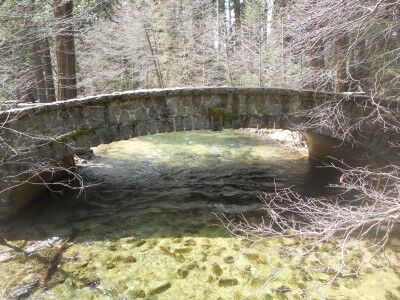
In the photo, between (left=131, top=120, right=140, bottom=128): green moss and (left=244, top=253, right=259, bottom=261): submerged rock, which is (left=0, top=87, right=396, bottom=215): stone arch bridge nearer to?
(left=131, top=120, right=140, bottom=128): green moss

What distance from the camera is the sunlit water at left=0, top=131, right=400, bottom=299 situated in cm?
505

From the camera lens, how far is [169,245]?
245 inches

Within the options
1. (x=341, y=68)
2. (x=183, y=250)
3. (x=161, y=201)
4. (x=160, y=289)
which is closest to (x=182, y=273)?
(x=160, y=289)

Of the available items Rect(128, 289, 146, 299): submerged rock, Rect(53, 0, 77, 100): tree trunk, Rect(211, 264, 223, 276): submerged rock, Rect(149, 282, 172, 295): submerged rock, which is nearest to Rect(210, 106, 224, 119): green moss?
Rect(211, 264, 223, 276): submerged rock

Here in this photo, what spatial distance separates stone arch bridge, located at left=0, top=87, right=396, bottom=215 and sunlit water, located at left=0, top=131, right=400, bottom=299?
44.2 inches

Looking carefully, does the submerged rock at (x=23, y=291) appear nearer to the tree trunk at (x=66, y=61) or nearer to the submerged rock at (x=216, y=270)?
the submerged rock at (x=216, y=270)

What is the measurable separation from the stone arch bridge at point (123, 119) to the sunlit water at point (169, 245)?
1.12m

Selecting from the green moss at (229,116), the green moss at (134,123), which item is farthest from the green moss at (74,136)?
the green moss at (229,116)

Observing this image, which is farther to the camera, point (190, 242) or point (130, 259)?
point (190, 242)

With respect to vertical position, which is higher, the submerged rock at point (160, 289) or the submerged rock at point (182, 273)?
the submerged rock at point (182, 273)

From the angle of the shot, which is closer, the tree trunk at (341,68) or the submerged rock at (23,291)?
the submerged rock at (23,291)

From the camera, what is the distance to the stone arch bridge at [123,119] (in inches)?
259

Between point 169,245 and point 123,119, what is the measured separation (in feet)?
9.16

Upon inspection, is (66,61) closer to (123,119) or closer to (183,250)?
(123,119)
